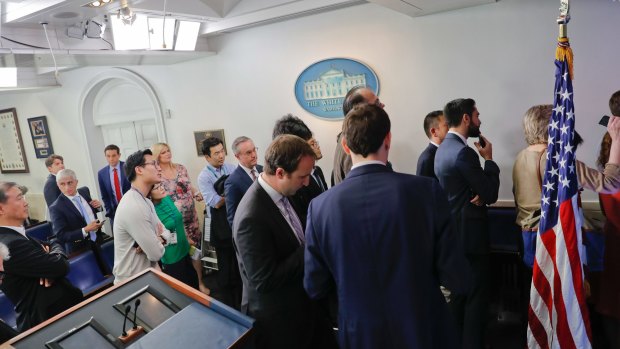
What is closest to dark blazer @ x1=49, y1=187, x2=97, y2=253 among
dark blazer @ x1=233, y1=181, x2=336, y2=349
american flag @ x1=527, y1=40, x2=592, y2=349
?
dark blazer @ x1=233, y1=181, x2=336, y2=349

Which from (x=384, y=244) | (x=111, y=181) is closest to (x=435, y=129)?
(x=384, y=244)

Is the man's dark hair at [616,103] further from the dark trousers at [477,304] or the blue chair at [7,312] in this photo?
the blue chair at [7,312]

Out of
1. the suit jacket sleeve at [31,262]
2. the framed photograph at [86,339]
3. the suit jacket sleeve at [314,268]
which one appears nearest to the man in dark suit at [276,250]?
the suit jacket sleeve at [314,268]

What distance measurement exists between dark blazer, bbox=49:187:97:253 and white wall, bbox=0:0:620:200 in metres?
2.00

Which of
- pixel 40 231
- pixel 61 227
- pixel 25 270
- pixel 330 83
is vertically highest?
pixel 330 83

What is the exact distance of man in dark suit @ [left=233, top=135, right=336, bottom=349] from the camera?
1.64 m

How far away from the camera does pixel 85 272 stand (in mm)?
3365

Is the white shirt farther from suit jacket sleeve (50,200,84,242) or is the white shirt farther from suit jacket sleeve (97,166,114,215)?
suit jacket sleeve (97,166,114,215)

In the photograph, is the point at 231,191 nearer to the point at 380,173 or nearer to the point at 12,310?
the point at 380,173

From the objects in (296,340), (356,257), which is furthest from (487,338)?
(356,257)

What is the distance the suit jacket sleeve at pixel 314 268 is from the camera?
1560mm

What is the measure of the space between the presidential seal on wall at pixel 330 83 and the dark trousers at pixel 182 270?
2.16 m

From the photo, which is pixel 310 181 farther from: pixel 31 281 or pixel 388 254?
pixel 31 281

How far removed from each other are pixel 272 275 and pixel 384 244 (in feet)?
1.72
